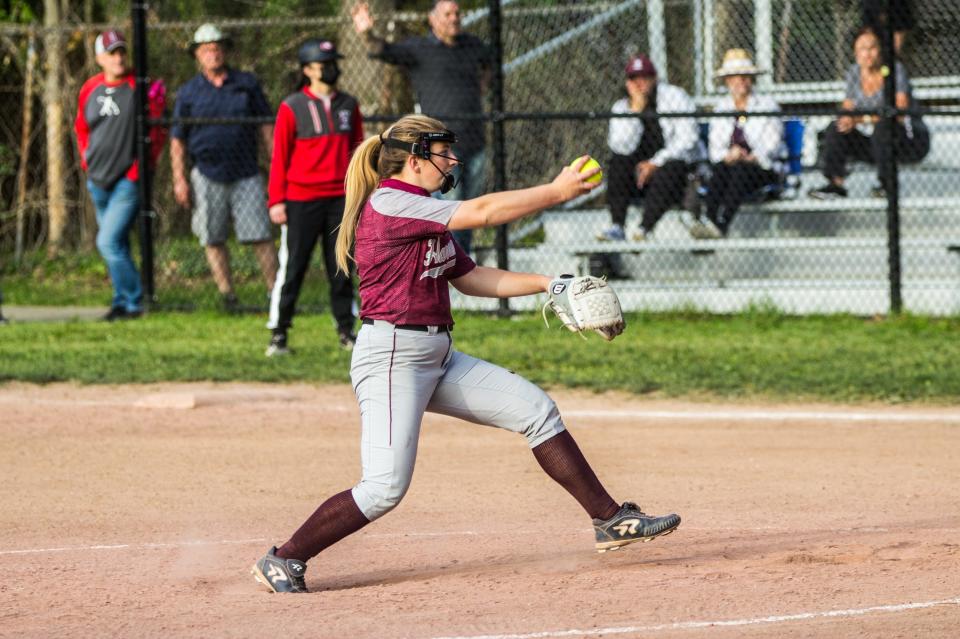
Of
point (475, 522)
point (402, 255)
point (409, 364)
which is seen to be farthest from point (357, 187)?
point (475, 522)

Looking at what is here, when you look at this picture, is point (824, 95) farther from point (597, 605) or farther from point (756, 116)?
point (597, 605)

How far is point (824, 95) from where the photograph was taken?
1452 centimetres

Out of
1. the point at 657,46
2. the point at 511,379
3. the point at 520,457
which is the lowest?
the point at 520,457

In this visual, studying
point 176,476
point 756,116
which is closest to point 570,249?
point 756,116

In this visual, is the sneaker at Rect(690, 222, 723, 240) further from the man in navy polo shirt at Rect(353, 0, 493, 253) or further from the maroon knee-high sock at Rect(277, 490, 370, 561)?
the maroon knee-high sock at Rect(277, 490, 370, 561)

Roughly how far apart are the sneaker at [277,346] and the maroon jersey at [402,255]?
5.44 meters

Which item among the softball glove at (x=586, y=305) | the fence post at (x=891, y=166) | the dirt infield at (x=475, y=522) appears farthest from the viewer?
the fence post at (x=891, y=166)

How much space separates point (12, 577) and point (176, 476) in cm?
189

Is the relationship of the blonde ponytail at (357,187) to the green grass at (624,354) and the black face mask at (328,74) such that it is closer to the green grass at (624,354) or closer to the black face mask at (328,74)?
the green grass at (624,354)

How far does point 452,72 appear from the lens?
12344 mm

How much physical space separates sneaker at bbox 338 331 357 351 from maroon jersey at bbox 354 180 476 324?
18.1 ft

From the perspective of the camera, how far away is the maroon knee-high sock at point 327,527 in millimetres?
5012

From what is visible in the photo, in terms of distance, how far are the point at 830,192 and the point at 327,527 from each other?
8.95 metres

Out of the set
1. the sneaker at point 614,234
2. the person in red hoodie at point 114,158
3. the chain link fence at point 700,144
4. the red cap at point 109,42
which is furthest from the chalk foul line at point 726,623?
the red cap at point 109,42
